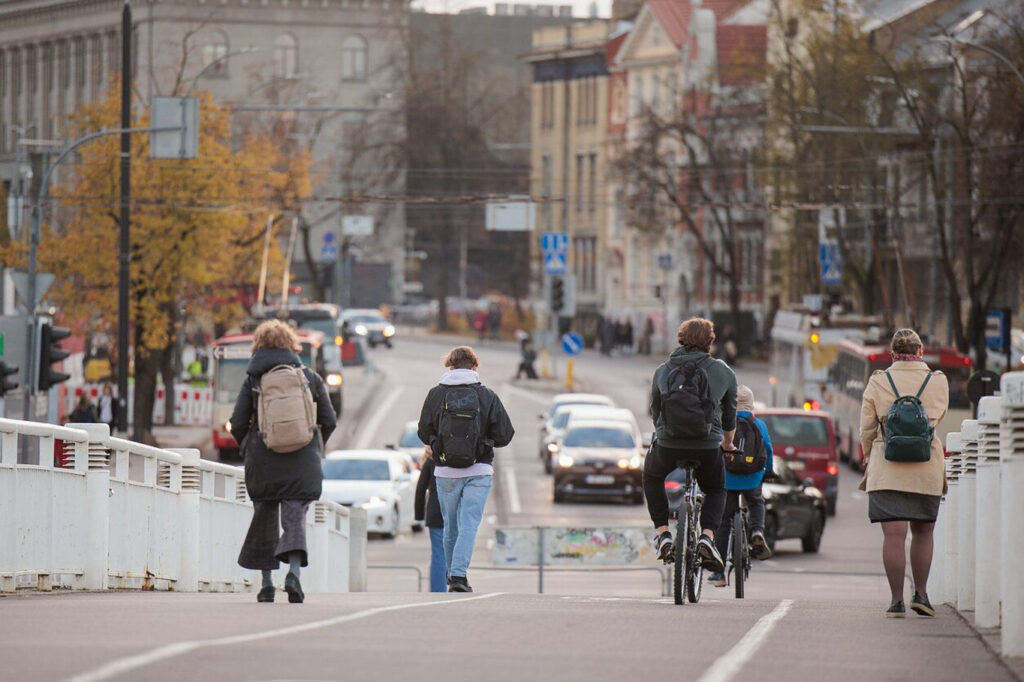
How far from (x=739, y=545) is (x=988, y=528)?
13.8 ft

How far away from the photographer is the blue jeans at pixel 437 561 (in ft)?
57.5

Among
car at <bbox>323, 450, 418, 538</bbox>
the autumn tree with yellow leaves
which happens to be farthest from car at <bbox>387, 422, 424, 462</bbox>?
car at <bbox>323, 450, 418, 538</bbox>

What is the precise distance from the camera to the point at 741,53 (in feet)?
242

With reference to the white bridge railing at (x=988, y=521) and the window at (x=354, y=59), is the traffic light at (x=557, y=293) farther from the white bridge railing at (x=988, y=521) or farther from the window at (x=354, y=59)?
the window at (x=354, y=59)

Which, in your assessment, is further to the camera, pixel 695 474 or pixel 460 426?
pixel 460 426

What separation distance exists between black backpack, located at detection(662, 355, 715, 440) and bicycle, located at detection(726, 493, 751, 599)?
2828mm

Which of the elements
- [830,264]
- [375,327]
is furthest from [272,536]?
[375,327]

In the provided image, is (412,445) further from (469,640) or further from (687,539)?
(469,640)

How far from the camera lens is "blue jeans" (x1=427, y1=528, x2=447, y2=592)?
57.5 feet

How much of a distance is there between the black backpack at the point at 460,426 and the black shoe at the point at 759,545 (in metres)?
2.25

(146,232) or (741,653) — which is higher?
(146,232)

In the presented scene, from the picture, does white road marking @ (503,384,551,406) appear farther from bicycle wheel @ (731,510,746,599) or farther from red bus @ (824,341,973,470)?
bicycle wheel @ (731,510,746,599)

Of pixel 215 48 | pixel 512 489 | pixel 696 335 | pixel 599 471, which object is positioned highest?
pixel 215 48

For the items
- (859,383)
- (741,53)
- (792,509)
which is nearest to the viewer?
(792,509)
